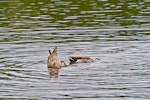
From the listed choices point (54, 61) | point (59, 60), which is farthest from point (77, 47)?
point (54, 61)

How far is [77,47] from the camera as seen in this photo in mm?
24969

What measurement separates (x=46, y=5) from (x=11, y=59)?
13487mm

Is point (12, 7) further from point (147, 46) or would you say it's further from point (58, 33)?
point (147, 46)

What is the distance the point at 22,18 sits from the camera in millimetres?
32406

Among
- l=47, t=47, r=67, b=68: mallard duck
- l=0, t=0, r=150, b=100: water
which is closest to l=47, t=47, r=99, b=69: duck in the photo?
l=47, t=47, r=67, b=68: mallard duck

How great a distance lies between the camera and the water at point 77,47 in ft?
61.6

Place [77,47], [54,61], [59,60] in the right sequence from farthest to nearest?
[77,47] < [59,60] < [54,61]

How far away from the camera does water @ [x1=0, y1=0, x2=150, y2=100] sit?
61.6 ft

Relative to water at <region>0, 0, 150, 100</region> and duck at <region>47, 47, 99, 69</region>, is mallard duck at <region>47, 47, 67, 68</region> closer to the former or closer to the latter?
duck at <region>47, 47, 99, 69</region>

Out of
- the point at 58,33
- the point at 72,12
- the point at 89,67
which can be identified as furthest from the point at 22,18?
the point at 89,67

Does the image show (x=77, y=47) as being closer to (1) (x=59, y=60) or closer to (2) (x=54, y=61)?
(1) (x=59, y=60)

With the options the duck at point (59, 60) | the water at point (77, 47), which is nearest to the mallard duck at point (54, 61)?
the duck at point (59, 60)

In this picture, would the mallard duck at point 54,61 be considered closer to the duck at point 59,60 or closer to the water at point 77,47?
the duck at point 59,60

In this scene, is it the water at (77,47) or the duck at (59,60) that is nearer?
the water at (77,47)
